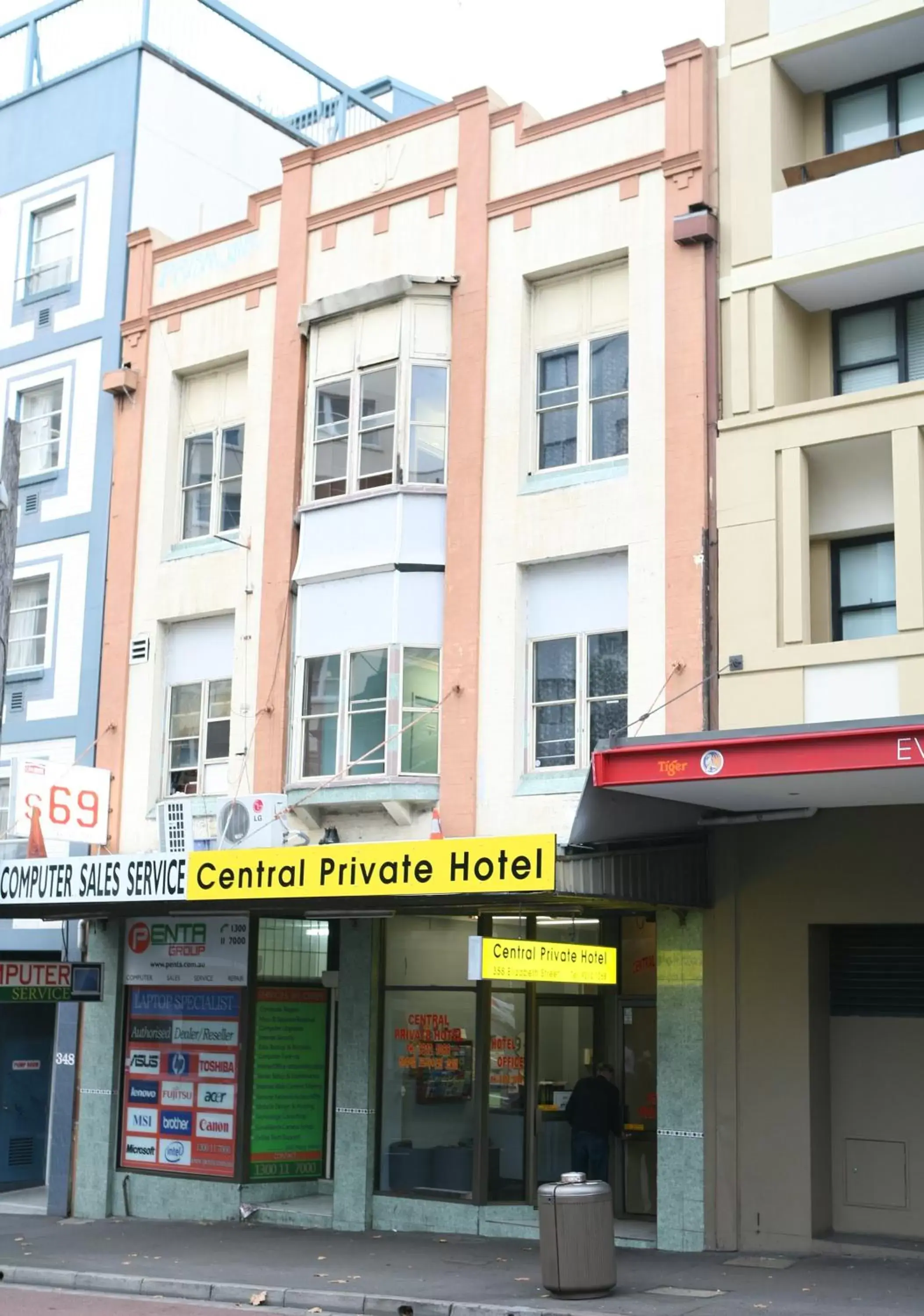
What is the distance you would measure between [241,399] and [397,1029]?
8449mm

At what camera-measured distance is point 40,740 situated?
22.2 meters

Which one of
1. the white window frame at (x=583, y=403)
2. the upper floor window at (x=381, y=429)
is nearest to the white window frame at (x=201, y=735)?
the upper floor window at (x=381, y=429)

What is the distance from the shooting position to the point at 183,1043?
19828 millimetres

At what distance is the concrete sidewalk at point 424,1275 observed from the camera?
12.8 meters

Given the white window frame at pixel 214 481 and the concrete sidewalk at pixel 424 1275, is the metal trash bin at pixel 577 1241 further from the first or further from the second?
the white window frame at pixel 214 481

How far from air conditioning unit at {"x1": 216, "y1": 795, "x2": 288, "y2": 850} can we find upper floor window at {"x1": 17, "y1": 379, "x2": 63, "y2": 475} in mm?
7506

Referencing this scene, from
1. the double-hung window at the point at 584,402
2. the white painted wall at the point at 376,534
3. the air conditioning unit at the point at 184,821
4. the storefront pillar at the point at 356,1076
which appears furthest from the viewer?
the air conditioning unit at the point at 184,821

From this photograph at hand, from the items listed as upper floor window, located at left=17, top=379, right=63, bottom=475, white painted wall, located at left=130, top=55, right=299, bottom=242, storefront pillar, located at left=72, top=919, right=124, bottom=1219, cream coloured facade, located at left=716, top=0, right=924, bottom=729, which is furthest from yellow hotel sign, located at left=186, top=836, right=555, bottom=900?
white painted wall, located at left=130, top=55, right=299, bottom=242

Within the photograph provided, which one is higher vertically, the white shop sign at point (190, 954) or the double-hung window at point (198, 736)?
the double-hung window at point (198, 736)

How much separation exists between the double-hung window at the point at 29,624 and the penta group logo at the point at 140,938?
440 centimetres

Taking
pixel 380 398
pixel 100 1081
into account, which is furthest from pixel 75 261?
pixel 100 1081

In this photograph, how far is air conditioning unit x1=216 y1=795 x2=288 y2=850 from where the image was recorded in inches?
697

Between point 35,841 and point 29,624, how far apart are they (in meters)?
5.21

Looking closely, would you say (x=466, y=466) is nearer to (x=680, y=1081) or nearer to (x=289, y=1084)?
(x=680, y=1081)
